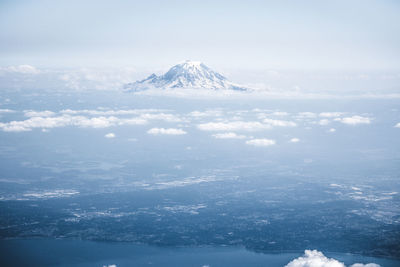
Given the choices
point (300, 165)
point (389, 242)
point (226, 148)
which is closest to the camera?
point (389, 242)

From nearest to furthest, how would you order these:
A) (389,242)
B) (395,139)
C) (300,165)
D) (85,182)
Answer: (389,242), (85,182), (300,165), (395,139)

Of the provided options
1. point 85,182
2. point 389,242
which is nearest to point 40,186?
point 85,182

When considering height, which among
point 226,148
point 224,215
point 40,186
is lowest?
point 224,215

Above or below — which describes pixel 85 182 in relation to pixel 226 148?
below

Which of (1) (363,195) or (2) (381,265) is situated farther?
(1) (363,195)

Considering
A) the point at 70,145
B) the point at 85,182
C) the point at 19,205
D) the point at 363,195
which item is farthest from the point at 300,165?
the point at 70,145

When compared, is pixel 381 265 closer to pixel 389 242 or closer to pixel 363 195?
pixel 389 242

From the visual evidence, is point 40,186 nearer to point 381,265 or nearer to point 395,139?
point 381,265
